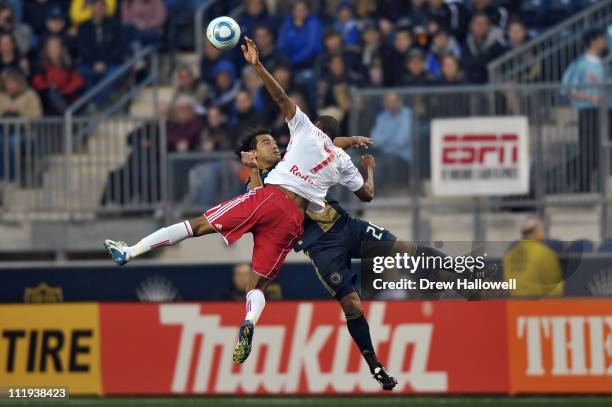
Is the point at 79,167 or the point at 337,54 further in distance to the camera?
the point at 337,54

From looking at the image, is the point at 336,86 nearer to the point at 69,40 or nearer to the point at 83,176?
the point at 83,176

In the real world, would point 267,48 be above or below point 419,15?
below

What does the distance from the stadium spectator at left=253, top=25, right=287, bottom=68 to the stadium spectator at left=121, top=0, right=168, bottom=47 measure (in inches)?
89.0

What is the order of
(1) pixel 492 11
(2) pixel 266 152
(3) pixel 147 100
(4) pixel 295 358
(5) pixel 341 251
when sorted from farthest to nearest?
1. (3) pixel 147 100
2. (1) pixel 492 11
3. (4) pixel 295 358
4. (5) pixel 341 251
5. (2) pixel 266 152

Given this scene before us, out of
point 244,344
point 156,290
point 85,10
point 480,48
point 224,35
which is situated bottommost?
point 156,290

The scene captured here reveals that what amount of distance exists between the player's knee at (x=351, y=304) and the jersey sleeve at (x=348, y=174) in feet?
3.24

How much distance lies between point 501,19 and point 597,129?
3.01m

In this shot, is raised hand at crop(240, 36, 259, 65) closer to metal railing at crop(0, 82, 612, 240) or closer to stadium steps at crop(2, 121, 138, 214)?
metal railing at crop(0, 82, 612, 240)

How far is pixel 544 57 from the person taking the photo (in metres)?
19.5

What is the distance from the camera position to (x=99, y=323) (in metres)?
17.7

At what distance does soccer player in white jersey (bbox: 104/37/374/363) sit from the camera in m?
13.6

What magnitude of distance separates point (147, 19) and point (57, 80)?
1703 mm

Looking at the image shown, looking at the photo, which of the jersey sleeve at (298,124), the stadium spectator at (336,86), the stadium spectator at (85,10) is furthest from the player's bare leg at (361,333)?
the stadium spectator at (85,10)

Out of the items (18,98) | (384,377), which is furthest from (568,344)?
(18,98)
